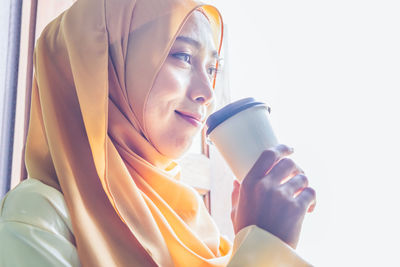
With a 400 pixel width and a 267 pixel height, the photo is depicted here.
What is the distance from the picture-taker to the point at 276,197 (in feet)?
2.25

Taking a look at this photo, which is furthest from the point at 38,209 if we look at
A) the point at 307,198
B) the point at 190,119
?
the point at 307,198

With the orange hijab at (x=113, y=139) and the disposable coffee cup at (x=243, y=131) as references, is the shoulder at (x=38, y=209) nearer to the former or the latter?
the orange hijab at (x=113, y=139)

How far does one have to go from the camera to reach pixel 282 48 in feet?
7.57

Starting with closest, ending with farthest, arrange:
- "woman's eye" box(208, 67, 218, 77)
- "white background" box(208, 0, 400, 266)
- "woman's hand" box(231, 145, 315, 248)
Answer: "woman's hand" box(231, 145, 315, 248), "woman's eye" box(208, 67, 218, 77), "white background" box(208, 0, 400, 266)

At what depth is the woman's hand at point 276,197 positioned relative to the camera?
682mm

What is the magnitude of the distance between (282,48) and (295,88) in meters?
0.25

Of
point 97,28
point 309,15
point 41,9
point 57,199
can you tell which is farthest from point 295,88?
point 57,199

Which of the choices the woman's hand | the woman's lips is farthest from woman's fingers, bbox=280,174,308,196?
the woman's lips

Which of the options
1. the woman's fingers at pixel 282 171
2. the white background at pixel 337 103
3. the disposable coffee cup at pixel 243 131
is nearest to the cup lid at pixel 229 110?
the disposable coffee cup at pixel 243 131

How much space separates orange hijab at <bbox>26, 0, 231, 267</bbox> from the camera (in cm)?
74

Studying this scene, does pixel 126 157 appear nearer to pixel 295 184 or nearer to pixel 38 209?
pixel 38 209

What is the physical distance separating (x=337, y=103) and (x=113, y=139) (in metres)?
1.52

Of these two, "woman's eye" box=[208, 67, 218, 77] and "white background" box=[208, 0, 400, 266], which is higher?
"woman's eye" box=[208, 67, 218, 77]

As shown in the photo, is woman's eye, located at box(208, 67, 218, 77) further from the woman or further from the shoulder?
the shoulder
